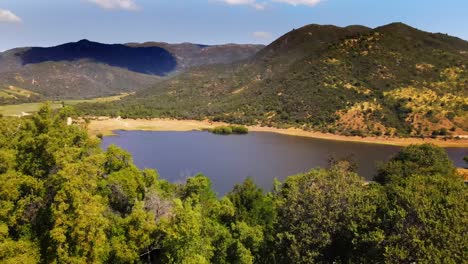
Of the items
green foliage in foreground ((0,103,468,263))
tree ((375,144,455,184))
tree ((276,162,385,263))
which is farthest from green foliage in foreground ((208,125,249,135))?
tree ((276,162,385,263))

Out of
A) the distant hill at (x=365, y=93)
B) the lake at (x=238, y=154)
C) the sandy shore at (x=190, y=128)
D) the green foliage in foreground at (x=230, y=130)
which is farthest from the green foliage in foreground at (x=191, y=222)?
the green foliage in foreground at (x=230, y=130)

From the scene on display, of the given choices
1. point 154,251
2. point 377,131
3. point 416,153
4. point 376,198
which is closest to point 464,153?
point 377,131

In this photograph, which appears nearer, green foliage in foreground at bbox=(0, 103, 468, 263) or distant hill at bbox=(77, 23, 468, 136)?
green foliage in foreground at bbox=(0, 103, 468, 263)

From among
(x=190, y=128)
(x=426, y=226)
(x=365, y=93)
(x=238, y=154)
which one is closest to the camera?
(x=426, y=226)

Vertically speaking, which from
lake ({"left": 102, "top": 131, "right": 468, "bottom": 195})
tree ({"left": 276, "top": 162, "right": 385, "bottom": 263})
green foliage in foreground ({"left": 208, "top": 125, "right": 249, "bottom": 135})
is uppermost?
tree ({"left": 276, "top": 162, "right": 385, "bottom": 263})

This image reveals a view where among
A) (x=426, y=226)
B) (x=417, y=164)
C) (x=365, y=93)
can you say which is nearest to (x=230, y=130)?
(x=365, y=93)

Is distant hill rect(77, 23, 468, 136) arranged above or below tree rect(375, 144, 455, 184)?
above

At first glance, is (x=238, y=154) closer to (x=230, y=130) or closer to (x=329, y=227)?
(x=230, y=130)

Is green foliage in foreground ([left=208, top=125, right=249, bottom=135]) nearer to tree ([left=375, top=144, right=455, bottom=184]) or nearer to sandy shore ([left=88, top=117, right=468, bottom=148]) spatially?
sandy shore ([left=88, top=117, right=468, bottom=148])
